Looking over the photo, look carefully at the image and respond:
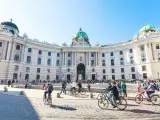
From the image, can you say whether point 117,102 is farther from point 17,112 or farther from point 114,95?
point 17,112

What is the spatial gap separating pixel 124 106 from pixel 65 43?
5017cm

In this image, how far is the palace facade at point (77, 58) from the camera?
135ft

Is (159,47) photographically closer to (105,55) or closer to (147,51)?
(147,51)

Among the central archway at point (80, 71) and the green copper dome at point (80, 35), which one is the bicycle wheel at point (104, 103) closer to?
the central archway at point (80, 71)

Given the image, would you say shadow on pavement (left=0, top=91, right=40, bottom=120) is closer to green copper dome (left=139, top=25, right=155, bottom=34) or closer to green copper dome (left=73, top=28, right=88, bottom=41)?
green copper dome (left=73, top=28, right=88, bottom=41)

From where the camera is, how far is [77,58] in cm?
5350

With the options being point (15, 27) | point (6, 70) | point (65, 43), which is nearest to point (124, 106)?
→ point (6, 70)

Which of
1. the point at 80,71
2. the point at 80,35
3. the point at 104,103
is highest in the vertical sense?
the point at 80,35

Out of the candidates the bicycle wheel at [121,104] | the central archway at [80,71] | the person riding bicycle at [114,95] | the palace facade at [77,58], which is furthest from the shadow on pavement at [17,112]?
the central archway at [80,71]

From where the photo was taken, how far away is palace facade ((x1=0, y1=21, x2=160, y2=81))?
135 ft

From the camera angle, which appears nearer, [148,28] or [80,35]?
[148,28]

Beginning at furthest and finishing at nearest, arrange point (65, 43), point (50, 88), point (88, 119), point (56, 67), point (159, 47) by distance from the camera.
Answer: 1. point (65, 43)
2. point (56, 67)
3. point (159, 47)
4. point (50, 88)
5. point (88, 119)

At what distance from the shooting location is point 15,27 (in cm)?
4969

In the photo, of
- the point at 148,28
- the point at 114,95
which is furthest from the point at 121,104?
the point at 148,28
